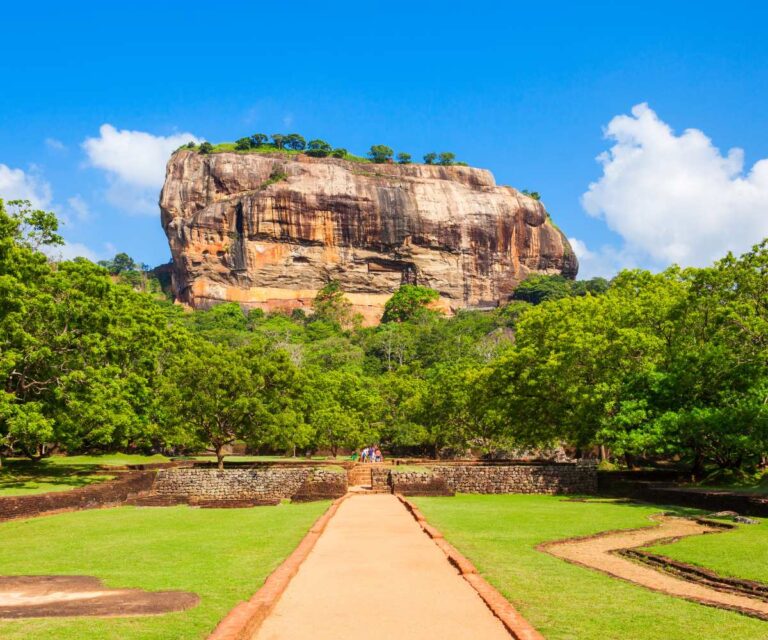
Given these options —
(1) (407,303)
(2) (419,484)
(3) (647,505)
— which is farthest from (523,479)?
(1) (407,303)

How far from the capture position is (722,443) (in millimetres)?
A: 21297

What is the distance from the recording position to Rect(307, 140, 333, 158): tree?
11750 centimetres

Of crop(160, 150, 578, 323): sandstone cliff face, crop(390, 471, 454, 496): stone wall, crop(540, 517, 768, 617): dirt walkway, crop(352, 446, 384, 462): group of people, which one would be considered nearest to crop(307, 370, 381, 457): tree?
crop(352, 446, 384, 462): group of people

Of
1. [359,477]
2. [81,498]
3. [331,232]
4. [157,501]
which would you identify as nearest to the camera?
[81,498]

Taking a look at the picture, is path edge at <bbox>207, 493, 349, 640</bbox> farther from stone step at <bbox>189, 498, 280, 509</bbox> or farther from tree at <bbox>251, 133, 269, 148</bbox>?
tree at <bbox>251, 133, 269, 148</bbox>

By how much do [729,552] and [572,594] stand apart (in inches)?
194

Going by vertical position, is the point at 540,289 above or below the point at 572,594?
above

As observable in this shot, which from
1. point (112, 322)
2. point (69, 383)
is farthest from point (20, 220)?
point (69, 383)

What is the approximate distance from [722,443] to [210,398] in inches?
759

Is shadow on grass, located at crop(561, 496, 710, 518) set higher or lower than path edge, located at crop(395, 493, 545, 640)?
lower

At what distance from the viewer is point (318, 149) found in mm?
120125

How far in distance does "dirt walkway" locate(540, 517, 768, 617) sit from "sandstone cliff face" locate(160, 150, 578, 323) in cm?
9133

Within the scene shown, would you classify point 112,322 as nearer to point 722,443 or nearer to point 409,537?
point 409,537

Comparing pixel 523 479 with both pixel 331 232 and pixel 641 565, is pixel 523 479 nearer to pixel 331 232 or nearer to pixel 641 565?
pixel 641 565
